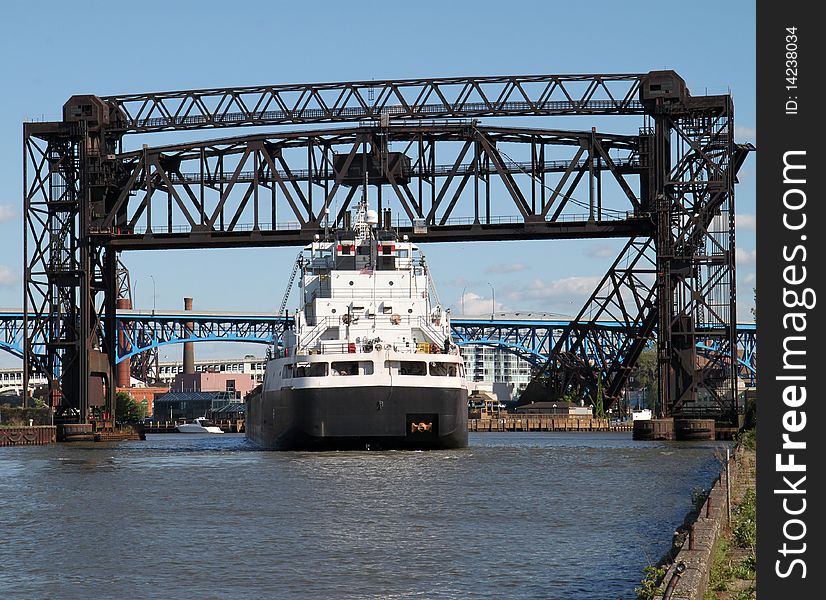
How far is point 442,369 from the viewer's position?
5712cm

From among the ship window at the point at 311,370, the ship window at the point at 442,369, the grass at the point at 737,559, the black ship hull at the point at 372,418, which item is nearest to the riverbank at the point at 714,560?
the grass at the point at 737,559

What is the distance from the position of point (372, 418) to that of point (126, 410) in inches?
4457

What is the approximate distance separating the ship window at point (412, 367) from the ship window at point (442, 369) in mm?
537

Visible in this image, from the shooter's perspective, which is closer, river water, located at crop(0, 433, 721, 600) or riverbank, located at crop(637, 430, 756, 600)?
riverbank, located at crop(637, 430, 756, 600)

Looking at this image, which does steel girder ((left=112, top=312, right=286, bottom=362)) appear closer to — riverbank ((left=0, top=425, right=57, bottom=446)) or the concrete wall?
riverbank ((left=0, top=425, right=57, bottom=446))

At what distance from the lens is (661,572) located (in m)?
17.3

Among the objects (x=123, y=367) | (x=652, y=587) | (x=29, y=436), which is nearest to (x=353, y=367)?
(x=29, y=436)

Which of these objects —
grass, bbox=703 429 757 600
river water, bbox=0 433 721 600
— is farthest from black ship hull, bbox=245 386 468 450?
grass, bbox=703 429 757 600

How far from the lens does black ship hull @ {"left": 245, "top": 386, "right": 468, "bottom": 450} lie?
53.7 metres

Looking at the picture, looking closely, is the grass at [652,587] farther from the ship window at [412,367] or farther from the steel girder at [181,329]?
the steel girder at [181,329]

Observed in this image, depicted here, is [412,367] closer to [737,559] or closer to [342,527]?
[342,527]

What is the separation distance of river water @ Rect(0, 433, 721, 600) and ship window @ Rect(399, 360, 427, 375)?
5262mm

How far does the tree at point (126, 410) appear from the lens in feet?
517
